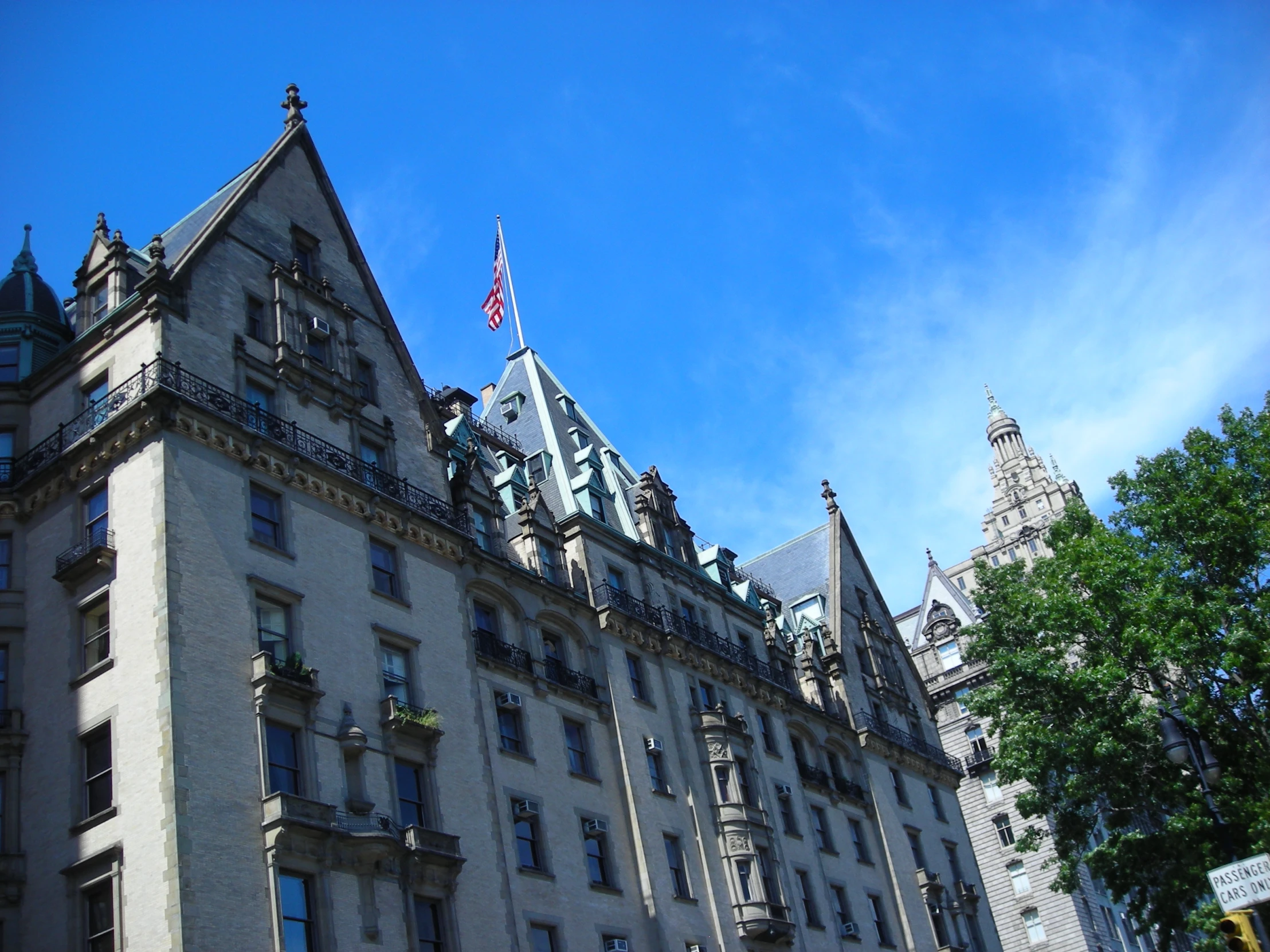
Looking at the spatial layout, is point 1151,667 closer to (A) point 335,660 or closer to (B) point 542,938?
(B) point 542,938

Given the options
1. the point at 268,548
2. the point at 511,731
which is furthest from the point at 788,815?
the point at 268,548

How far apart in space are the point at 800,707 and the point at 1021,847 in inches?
534

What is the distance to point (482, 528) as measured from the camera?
4762 centimetres

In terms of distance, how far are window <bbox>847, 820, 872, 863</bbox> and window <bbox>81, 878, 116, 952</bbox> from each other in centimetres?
3566

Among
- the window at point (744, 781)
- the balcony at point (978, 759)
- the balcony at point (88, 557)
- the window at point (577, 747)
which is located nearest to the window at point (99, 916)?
the balcony at point (88, 557)

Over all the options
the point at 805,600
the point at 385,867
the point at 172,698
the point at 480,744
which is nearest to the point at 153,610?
the point at 172,698

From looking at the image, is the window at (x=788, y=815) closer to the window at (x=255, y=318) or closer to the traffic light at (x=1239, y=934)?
the window at (x=255, y=318)

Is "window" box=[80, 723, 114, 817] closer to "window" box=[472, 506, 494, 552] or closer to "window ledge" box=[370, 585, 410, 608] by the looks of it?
"window ledge" box=[370, 585, 410, 608]

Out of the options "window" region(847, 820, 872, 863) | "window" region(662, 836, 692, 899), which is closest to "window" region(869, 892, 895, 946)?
"window" region(847, 820, 872, 863)

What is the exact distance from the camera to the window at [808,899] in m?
52.5

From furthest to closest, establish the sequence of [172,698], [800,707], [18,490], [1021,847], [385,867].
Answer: [800,707], [1021,847], [18,490], [385,867], [172,698]

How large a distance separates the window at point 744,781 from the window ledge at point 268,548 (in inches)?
839

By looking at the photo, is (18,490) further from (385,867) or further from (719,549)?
(719,549)

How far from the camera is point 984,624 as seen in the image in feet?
168
